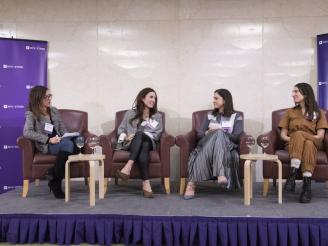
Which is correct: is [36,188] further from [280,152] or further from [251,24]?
[251,24]

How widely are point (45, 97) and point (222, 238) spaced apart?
7.09 ft

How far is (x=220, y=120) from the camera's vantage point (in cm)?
379

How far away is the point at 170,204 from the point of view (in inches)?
123

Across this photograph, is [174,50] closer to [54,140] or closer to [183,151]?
[183,151]

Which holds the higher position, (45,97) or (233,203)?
(45,97)

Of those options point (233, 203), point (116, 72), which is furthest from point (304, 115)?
point (116, 72)

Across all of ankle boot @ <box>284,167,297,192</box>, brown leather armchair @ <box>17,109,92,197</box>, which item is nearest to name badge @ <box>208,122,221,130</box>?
ankle boot @ <box>284,167,297,192</box>

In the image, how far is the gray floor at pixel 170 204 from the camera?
2.83 meters

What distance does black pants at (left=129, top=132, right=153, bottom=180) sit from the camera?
341 cm

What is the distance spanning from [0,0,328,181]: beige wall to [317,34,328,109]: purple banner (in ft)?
0.36

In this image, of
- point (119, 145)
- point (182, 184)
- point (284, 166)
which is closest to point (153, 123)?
point (119, 145)


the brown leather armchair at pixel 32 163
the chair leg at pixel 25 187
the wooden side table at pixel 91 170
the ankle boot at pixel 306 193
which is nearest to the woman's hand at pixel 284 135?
the ankle boot at pixel 306 193

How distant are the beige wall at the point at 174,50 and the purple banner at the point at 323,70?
0.11 meters

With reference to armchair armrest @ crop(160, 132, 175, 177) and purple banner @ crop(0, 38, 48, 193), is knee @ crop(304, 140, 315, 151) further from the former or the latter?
purple banner @ crop(0, 38, 48, 193)
